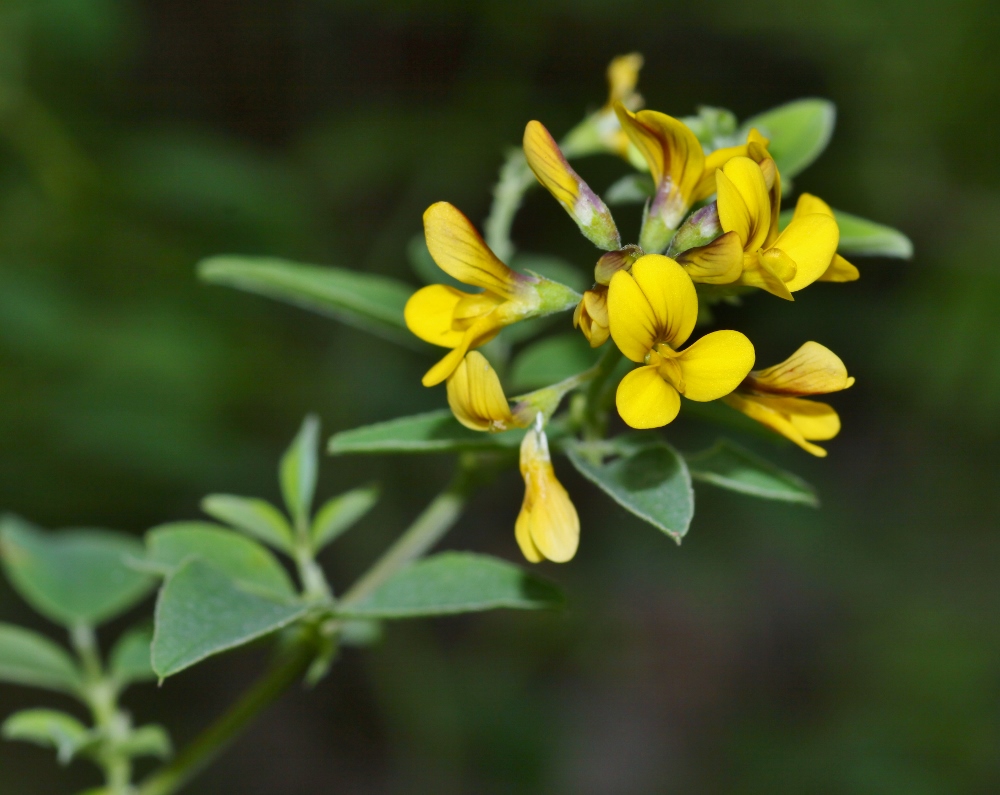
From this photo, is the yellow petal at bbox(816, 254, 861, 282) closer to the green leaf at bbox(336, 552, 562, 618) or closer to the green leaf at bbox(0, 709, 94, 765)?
the green leaf at bbox(336, 552, 562, 618)

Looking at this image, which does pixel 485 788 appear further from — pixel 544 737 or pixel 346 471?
pixel 346 471

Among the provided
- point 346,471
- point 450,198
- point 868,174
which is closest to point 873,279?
point 868,174

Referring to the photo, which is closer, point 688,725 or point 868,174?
point 868,174

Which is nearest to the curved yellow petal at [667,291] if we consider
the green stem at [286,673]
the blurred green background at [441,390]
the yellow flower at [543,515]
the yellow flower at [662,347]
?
the yellow flower at [662,347]

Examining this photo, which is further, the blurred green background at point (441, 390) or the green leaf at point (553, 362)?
the blurred green background at point (441, 390)

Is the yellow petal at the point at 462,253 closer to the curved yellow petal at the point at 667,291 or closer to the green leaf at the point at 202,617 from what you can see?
the curved yellow petal at the point at 667,291

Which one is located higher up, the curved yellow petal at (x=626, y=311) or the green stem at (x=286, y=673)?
the curved yellow petal at (x=626, y=311)
